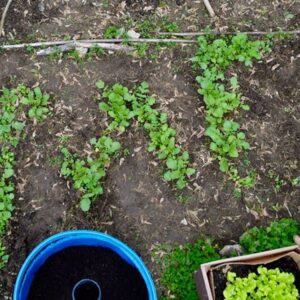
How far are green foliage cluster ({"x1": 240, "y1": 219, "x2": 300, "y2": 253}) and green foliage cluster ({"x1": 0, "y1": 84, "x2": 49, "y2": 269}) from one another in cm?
163

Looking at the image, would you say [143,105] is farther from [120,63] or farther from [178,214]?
[178,214]

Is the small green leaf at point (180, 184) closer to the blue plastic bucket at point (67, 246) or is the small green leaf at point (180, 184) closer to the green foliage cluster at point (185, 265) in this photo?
the green foliage cluster at point (185, 265)

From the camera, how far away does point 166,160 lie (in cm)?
357

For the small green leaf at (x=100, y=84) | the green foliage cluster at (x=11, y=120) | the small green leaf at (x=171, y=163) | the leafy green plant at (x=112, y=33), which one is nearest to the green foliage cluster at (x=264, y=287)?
the small green leaf at (x=171, y=163)

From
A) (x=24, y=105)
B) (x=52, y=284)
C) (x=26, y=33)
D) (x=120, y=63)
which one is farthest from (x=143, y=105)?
(x=52, y=284)

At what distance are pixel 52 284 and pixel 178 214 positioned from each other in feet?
3.18

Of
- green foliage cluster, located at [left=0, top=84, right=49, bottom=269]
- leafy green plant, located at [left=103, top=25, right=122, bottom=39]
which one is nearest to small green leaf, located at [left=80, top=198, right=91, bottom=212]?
green foliage cluster, located at [left=0, top=84, right=49, bottom=269]

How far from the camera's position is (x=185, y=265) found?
331 cm

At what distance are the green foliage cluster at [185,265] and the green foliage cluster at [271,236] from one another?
229 mm

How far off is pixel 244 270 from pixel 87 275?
3.18ft

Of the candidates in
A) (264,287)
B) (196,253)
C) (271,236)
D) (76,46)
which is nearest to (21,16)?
(76,46)

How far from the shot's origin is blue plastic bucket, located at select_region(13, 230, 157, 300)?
285 cm

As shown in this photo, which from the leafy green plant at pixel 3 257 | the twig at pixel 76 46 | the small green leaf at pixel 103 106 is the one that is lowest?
the leafy green plant at pixel 3 257

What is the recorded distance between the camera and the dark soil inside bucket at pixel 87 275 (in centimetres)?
306
